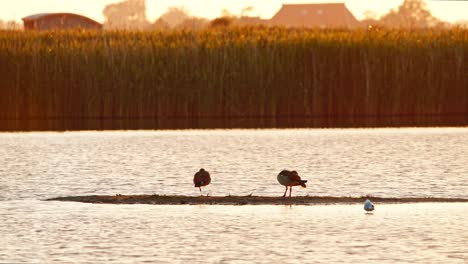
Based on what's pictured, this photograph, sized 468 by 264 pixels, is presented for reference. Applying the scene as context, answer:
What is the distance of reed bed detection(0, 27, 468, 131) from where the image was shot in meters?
37.4

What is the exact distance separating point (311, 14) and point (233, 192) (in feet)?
326

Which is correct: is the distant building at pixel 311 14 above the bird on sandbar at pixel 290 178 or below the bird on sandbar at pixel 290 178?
above

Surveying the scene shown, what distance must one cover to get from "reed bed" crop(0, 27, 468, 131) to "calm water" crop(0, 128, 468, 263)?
1.22 meters

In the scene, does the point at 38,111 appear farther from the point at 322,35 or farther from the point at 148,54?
the point at 322,35

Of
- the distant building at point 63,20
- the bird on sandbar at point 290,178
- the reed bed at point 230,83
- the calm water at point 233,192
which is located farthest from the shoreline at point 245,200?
the distant building at point 63,20

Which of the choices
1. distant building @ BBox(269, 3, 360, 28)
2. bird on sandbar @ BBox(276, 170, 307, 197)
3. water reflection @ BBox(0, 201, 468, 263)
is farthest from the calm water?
distant building @ BBox(269, 3, 360, 28)

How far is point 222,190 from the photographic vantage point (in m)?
20.2

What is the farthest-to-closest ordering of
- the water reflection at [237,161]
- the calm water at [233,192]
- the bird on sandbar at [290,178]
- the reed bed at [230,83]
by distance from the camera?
the reed bed at [230,83] < the water reflection at [237,161] < the bird on sandbar at [290,178] < the calm water at [233,192]

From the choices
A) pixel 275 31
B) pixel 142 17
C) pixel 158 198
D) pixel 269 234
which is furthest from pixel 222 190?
pixel 142 17

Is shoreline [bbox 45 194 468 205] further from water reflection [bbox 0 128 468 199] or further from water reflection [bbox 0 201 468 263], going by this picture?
water reflection [bbox 0 128 468 199]

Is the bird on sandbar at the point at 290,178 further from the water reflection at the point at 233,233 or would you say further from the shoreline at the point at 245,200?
the water reflection at the point at 233,233

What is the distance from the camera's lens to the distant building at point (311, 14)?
115 metres

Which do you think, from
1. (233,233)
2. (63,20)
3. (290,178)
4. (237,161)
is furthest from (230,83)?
(63,20)

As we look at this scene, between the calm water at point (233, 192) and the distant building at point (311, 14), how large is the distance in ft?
257
